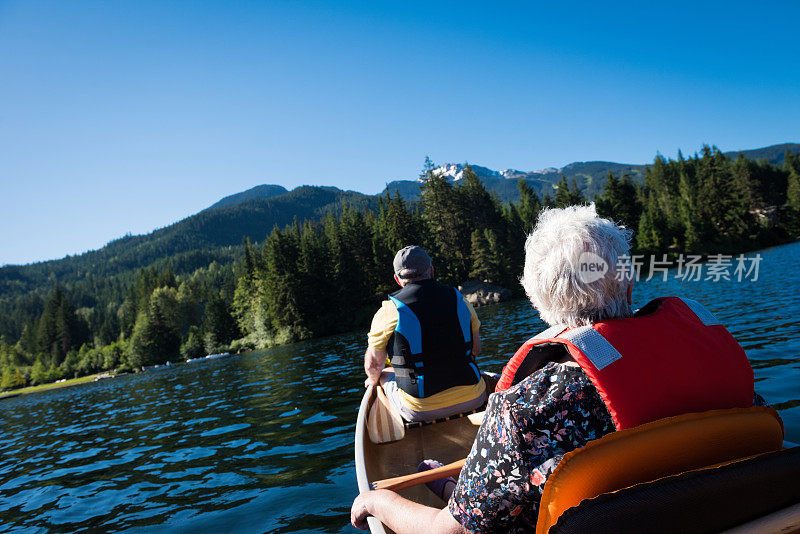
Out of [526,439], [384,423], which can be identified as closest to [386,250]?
[384,423]

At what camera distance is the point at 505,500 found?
1.90 m

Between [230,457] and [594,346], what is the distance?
24.5ft

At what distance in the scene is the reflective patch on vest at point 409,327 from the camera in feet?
15.5

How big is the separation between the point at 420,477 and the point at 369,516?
1.64 ft

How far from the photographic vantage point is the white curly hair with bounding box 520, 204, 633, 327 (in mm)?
2043

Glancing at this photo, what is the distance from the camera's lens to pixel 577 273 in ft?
6.75

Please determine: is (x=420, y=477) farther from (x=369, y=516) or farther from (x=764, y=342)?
(x=764, y=342)

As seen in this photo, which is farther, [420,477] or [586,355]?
[420,477]

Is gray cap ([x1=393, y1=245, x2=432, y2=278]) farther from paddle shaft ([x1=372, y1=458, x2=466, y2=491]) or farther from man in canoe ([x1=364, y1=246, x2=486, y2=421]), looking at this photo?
paddle shaft ([x1=372, y1=458, x2=466, y2=491])

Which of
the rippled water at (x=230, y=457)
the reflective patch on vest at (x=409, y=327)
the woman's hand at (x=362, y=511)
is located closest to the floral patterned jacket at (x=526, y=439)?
the woman's hand at (x=362, y=511)

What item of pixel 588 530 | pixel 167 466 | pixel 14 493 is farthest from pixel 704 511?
pixel 14 493

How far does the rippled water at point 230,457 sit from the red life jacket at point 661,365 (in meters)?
3.79

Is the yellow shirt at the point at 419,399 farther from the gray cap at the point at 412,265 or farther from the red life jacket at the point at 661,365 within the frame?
the red life jacket at the point at 661,365

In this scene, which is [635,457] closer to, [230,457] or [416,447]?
[416,447]
